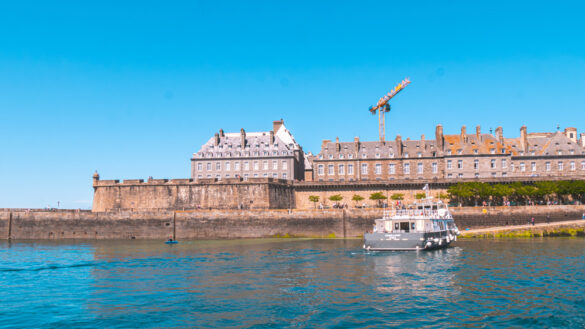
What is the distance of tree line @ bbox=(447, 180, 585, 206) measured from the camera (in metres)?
61.2

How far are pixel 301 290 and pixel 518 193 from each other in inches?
1882

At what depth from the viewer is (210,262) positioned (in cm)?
3512

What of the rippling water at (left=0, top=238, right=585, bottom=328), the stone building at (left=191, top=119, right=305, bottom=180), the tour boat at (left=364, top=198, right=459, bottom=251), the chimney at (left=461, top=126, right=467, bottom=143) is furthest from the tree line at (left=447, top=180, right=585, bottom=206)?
the stone building at (left=191, top=119, right=305, bottom=180)

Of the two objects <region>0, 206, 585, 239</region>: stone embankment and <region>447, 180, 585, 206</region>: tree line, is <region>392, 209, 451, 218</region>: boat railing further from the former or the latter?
<region>447, 180, 585, 206</region>: tree line

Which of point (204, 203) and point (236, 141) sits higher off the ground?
point (236, 141)

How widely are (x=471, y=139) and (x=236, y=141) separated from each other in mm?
37771

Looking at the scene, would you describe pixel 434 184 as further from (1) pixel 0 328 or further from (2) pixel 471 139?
(1) pixel 0 328

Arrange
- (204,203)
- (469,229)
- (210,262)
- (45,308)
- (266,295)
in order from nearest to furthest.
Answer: (45,308) < (266,295) < (210,262) < (469,229) < (204,203)

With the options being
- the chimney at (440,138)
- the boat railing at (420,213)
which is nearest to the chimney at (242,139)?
the chimney at (440,138)

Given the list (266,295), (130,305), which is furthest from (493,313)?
(130,305)

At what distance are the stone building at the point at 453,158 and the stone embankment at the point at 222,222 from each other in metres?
12.3

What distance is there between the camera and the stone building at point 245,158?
7856cm

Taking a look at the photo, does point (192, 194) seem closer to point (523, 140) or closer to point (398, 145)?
point (398, 145)

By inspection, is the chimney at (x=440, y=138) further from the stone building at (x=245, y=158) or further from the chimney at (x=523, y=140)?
the stone building at (x=245, y=158)
